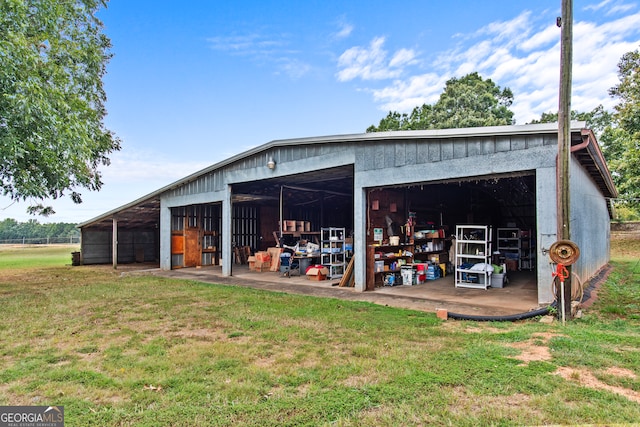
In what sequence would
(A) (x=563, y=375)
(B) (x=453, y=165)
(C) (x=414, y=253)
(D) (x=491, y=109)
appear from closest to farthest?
(A) (x=563, y=375) → (B) (x=453, y=165) → (C) (x=414, y=253) → (D) (x=491, y=109)

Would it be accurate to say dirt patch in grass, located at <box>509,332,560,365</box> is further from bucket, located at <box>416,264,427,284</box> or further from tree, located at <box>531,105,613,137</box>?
tree, located at <box>531,105,613,137</box>

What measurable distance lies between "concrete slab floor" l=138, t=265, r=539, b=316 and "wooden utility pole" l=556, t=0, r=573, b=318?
2.92 feet

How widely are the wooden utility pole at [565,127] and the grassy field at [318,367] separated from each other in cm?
55

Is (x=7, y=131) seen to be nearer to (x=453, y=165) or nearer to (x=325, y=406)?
(x=325, y=406)

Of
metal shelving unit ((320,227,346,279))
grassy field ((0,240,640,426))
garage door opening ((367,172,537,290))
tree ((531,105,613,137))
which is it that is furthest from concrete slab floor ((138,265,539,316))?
tree ((531,105,613,137))

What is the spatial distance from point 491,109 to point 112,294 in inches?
1131

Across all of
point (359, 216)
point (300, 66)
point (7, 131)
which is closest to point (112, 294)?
point (7, 131)

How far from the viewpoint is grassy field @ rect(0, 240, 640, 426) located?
2.61 m

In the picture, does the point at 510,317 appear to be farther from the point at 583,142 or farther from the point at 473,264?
the point at 473,264

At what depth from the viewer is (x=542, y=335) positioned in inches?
180
